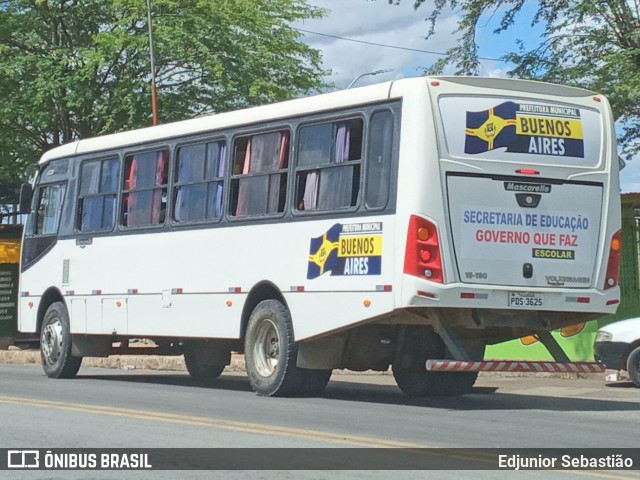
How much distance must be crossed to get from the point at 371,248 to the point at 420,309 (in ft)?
2.61

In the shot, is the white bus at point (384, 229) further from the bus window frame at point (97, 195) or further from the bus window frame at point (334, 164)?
the bus window frame at point (97, 195)

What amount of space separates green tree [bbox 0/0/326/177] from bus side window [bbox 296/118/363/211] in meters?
22.8

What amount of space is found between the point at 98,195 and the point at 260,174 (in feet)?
13.2

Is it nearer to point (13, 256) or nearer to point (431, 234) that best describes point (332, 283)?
point (431, 234)

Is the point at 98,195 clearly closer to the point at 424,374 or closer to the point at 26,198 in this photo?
the point at 26,198

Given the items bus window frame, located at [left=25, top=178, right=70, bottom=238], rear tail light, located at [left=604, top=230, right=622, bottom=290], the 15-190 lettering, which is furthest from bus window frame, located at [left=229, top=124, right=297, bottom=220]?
bus window frame, located at [left=25, top=178, right=70, bottom=238]

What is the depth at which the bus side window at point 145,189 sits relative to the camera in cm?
1736

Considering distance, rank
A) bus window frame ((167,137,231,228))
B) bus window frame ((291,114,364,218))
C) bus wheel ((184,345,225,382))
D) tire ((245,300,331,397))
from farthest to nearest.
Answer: bus wheel ((184,345,225,382))
bus window frame ((167,137,231,228))
tire ((245,300,331,397))
bus window frame ((291,114,364,218))

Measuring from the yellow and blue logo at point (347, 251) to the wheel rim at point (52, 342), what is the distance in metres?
6.08

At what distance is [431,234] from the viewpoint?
13219 mm

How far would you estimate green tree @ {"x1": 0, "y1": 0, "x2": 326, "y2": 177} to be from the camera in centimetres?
3738

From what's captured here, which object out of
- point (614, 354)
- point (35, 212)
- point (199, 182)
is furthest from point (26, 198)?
point (614, 354)

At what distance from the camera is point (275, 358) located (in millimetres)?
15156

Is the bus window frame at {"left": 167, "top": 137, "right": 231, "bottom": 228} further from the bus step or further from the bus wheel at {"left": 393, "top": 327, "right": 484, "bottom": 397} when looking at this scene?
the bus step
